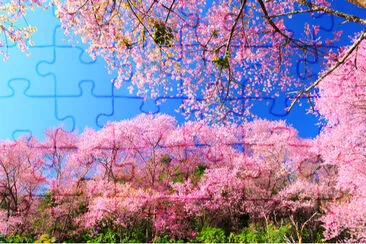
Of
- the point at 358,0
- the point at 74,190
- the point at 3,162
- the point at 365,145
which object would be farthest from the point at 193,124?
the point at 358,0

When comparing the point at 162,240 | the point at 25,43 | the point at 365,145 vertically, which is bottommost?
the point at 162,240

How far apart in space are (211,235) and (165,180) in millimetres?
2747

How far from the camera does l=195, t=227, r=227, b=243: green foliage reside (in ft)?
36.1

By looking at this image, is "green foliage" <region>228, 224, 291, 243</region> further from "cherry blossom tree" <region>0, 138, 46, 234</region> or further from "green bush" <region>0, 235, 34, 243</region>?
"cherry blossom tree" <region>0, 138, 46, 234</region>

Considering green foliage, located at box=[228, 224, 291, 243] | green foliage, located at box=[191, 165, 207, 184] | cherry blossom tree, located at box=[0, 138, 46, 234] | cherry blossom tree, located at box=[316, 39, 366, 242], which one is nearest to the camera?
cherry blossom tree, located at box=[316, 39, 366, 242]

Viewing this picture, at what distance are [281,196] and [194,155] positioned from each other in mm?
3227

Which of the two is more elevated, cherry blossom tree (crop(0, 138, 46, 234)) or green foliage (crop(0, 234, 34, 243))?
cherry blossom tree (crop(0, 138, 46, 234))

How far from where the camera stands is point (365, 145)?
10.1 metres

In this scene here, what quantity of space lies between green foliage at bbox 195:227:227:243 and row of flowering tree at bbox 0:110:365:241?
0.35m

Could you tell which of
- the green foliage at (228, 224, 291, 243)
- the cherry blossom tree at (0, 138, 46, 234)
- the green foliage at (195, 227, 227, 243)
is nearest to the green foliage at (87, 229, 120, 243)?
the green foliage at (195, 227, 227, 243)

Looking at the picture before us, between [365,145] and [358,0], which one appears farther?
[365,145]

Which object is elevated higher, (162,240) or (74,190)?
(74,190)

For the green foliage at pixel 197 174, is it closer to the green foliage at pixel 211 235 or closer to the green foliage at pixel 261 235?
the green foliage at pixel 211 235

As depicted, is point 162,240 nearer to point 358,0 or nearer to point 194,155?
point 194,155
